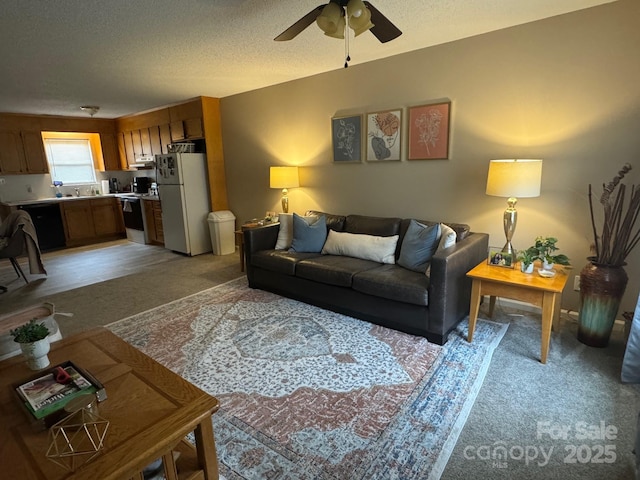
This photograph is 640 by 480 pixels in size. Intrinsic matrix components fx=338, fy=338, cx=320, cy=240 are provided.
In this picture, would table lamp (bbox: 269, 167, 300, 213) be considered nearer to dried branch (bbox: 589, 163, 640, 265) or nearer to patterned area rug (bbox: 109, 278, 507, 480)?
patterned area rug (bbox: 109, 278, 507, 480)

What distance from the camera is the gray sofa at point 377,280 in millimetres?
2453

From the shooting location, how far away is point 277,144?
4.64m

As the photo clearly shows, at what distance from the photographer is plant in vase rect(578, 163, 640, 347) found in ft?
7.27

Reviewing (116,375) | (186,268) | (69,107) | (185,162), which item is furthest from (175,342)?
(69,107)

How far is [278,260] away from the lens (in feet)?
11.1

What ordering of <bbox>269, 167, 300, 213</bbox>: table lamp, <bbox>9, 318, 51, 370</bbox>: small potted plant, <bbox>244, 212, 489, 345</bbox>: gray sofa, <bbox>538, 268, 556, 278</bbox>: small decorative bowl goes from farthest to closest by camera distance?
1. <bbox>269, 167, 300, 213</bbox>: table lamp
2. <bbox>244, 212, 489, 345</bbox>: gray sofa
3. <bbox>538, 268, 556, 278</bbox>: small decorative bowl
4. <bbox>9, 318, 51, 370</bbox>: small potted plant

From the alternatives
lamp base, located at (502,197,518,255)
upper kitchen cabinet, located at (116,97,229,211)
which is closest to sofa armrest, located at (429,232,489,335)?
lamp base, located at (502,197,518,255)

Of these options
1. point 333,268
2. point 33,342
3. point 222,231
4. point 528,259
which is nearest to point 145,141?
point 222,231

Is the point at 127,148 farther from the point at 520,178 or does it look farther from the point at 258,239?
the point at 520,178

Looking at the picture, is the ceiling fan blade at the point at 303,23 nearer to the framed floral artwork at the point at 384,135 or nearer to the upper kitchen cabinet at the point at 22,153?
the framed floral artwork at the point at 384,135

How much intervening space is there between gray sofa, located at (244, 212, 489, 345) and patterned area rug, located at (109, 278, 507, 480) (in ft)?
0.44

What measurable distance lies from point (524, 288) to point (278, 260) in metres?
2.10

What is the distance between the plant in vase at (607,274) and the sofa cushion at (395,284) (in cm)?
109

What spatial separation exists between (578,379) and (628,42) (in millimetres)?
2285
